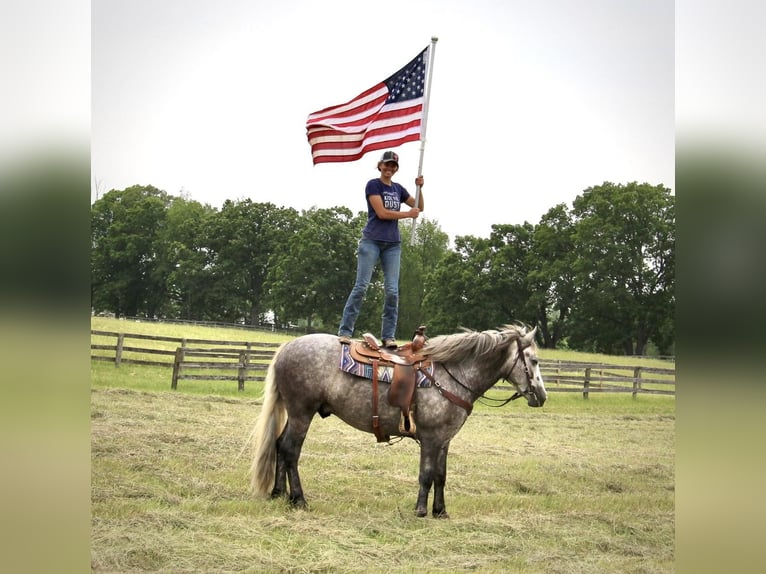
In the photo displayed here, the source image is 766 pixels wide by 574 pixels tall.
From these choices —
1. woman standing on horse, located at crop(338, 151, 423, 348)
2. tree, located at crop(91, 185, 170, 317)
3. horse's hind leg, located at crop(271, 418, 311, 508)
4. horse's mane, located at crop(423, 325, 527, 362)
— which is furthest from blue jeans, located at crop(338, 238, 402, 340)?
tree, located at crop(91, 185, 170, 317)

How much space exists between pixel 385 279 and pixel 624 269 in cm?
1423

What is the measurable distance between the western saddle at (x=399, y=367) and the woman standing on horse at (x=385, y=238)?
158mm

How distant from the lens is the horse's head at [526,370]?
6.21 meters

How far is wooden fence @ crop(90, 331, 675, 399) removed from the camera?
1498 centimetres

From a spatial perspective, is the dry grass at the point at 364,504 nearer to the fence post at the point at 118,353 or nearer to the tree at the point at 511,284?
the fence post at the point at 118,353

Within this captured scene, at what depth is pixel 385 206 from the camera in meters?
6.47

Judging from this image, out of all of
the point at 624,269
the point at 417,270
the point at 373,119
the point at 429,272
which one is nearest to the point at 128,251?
the point at 417,270

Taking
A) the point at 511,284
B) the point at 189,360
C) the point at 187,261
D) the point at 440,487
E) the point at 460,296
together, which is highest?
the point at 187,261

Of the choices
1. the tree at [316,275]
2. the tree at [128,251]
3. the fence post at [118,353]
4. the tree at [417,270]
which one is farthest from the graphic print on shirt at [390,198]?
the tree at [128,251]

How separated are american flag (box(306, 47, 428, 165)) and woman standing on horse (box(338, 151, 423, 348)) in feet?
1.55

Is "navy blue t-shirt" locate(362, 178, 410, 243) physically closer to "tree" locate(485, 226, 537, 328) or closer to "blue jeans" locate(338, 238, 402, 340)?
"blue jeans" locate(338, 238, 402, 340)

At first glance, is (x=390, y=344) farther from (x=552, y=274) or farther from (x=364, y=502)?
(x=552, y=274)

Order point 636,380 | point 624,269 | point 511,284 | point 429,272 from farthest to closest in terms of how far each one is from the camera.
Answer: point 429,272, point 511,284, point 624,269, point 636,380
